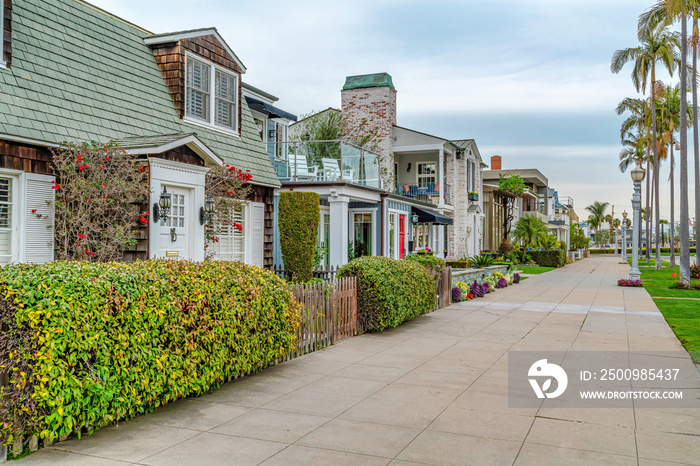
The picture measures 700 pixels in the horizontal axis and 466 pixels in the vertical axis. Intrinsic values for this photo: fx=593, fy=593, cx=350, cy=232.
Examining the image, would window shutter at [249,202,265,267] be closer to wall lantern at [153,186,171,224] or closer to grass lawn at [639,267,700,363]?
wall lantern at [153,186,171,224]

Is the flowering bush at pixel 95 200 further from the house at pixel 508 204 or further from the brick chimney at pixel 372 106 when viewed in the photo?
the house at pixel 508 204

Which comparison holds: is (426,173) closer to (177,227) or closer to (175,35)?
(175,35)

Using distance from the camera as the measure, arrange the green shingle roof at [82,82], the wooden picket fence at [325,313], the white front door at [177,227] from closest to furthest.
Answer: the wooden picket fence at [325,313] → the green shingle roof at [82,82] → the white front door at [177,227]

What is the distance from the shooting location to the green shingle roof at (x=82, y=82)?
9.04 metres

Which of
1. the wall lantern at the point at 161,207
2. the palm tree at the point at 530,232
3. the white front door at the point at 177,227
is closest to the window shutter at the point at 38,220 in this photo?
the wall lantern at the point at 161,207

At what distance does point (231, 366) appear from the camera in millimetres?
6641

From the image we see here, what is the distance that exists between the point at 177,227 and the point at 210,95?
3.83 metres

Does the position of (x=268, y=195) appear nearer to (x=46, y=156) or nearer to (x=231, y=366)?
(x=46, y=156)

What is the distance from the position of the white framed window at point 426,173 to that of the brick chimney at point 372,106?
131 inches

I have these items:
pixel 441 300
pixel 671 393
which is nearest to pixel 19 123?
pixel 671 393

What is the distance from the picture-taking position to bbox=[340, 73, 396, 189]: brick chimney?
28.8 meters

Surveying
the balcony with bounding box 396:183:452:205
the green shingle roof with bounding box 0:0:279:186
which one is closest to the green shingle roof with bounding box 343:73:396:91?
the balcony with bounding box 396:183:452:205

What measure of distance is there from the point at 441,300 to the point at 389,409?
9352 millimetres

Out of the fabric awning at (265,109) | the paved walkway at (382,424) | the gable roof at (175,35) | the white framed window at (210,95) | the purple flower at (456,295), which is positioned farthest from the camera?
the fabric awning at (265,109)
